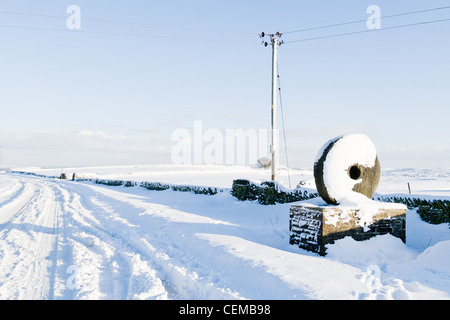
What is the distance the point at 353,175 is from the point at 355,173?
0.06 metres

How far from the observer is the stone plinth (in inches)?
244

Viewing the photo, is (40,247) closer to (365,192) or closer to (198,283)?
(198,283)

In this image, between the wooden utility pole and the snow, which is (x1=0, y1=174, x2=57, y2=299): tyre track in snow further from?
the wooden utility pole

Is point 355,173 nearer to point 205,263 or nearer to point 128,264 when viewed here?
point 205,263

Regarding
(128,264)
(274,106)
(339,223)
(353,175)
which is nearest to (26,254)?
(128,264)

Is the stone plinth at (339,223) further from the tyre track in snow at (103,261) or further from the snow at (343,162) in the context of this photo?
the tyre track in snow at (103,261)

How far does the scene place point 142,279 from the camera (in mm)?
4828

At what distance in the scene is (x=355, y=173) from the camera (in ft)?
23.7

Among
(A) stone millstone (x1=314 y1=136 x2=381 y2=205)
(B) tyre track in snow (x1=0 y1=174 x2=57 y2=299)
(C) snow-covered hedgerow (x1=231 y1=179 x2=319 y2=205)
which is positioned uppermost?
(A) stone millstone (x1=314 y1=136 x2=381 y2=205)

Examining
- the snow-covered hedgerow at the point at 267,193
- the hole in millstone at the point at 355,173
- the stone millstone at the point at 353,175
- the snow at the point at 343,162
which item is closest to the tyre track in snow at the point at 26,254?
the stone millstone at the point at 353,175

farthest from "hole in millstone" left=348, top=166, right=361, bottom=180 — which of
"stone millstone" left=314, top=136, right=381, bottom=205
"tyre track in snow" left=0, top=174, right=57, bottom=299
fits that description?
"tyre track in snow" left=0, top=174, right=57, bottom=299

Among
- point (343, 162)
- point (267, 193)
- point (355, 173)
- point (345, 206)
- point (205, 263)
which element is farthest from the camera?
point (267, 193)
